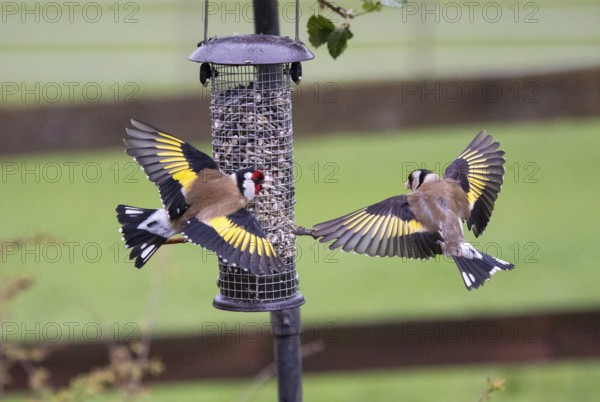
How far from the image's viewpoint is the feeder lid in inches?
118

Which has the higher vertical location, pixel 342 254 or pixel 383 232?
pixel 383 232

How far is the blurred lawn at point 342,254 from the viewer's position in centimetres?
721

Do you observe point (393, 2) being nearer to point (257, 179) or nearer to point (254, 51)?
point (254, 51)

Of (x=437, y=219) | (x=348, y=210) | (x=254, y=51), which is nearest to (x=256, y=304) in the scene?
(x=437, y=219)

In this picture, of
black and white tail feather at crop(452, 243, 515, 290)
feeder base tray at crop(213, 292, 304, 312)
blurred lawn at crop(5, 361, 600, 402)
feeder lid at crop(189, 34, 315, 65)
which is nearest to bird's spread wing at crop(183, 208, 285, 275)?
feeder base tray at crop(213, 292, 304, 312)

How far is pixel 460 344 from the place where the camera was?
13.9ft

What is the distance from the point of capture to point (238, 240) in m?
3.00

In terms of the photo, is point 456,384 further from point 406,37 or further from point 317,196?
point 406,37

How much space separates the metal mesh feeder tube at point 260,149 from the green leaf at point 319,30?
0.80 feet

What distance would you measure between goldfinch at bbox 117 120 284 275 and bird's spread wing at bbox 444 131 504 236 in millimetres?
789

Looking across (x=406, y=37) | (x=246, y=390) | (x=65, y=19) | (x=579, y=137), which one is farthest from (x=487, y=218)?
(x=65, y=19)

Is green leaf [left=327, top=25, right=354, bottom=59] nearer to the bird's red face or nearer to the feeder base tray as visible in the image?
the bird's red face

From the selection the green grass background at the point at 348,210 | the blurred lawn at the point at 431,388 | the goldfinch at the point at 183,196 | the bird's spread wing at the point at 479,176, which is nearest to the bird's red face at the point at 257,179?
the goldfinch at the point at 183,196

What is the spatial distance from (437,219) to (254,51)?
85 centimetres
